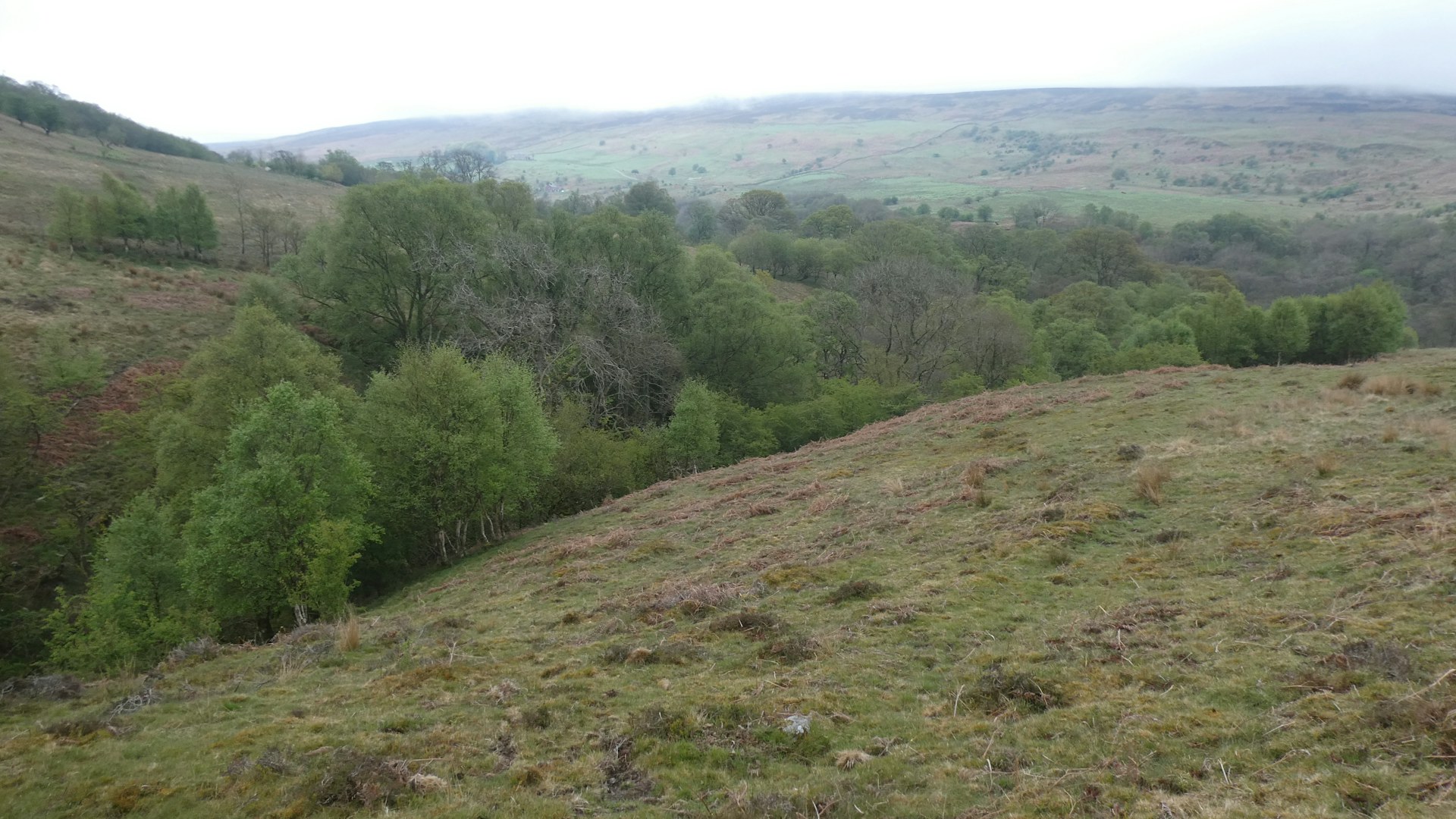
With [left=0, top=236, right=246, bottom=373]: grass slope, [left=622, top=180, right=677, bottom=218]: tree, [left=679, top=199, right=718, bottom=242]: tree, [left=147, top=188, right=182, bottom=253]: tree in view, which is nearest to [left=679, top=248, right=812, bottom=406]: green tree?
[left=0, top=236, right=246, bottom=373]: grass slope

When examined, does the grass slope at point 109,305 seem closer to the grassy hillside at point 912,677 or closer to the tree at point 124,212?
the tree at point 124,212

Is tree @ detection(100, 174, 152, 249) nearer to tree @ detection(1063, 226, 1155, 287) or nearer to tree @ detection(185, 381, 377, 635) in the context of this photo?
tree @ detection(185, 381, 377, 635)

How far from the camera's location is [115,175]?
88.4m

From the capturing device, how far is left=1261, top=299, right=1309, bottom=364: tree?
164 ft

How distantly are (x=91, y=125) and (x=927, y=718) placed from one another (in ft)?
559

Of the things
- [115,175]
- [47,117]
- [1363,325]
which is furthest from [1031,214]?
[47,117]

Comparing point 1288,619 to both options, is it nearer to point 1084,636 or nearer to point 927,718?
point 1084,636

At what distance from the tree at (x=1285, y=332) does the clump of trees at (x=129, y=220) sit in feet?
315

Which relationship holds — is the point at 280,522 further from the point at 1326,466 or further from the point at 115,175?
the point at 115,175

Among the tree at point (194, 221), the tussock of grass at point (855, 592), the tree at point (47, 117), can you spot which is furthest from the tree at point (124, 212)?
the tussock of grass at point (855, 592)

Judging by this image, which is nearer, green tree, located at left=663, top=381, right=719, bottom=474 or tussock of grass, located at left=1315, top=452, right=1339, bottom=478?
tussock of grass, located at left=1315, top=452, right=1339, bottom=478

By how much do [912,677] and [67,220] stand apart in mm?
82159

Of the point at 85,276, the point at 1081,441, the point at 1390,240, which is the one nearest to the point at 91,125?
the point at 85,276

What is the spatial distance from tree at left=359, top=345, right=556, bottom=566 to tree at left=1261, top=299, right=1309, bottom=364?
174 feet
